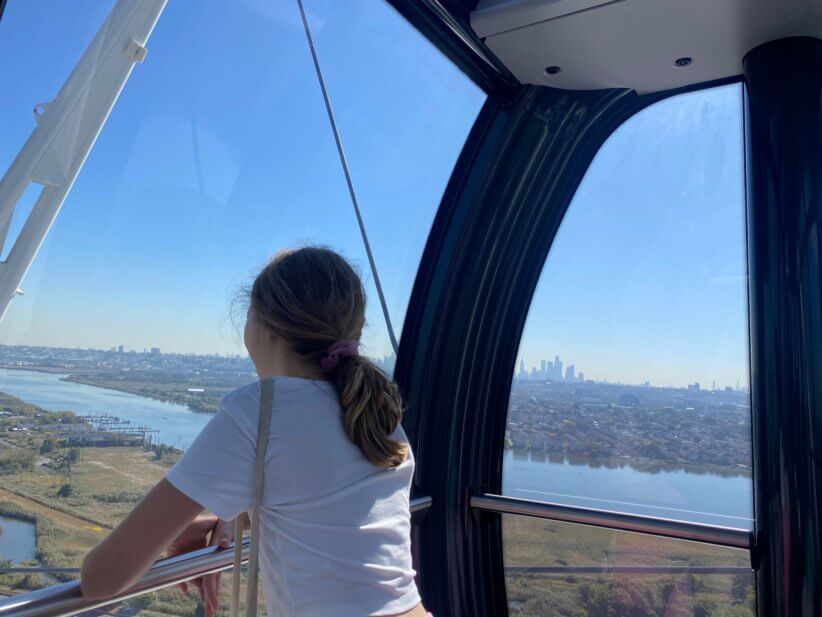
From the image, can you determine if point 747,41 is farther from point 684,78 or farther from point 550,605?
point 550,605

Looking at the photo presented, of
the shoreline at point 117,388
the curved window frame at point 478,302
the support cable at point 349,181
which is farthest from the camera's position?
the curved window frame at point 478,302

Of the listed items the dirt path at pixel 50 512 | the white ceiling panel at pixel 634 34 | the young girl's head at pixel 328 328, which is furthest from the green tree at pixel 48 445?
the white ceiling panel at pixel 634 34

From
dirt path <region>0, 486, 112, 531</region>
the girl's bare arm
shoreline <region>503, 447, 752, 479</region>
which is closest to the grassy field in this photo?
dirt path <region>0, 486, 112, 531</region>

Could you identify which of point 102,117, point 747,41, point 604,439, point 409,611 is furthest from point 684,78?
→ point 409,611

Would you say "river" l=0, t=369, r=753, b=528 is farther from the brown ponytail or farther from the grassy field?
the brown ponytail

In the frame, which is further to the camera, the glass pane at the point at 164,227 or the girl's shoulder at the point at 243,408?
the glass pane at the point at 164,227

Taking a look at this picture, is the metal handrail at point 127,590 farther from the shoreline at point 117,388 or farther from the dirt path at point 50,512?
the shoreline at point 117,388

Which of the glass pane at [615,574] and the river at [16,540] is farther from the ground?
the river at [16,540]
